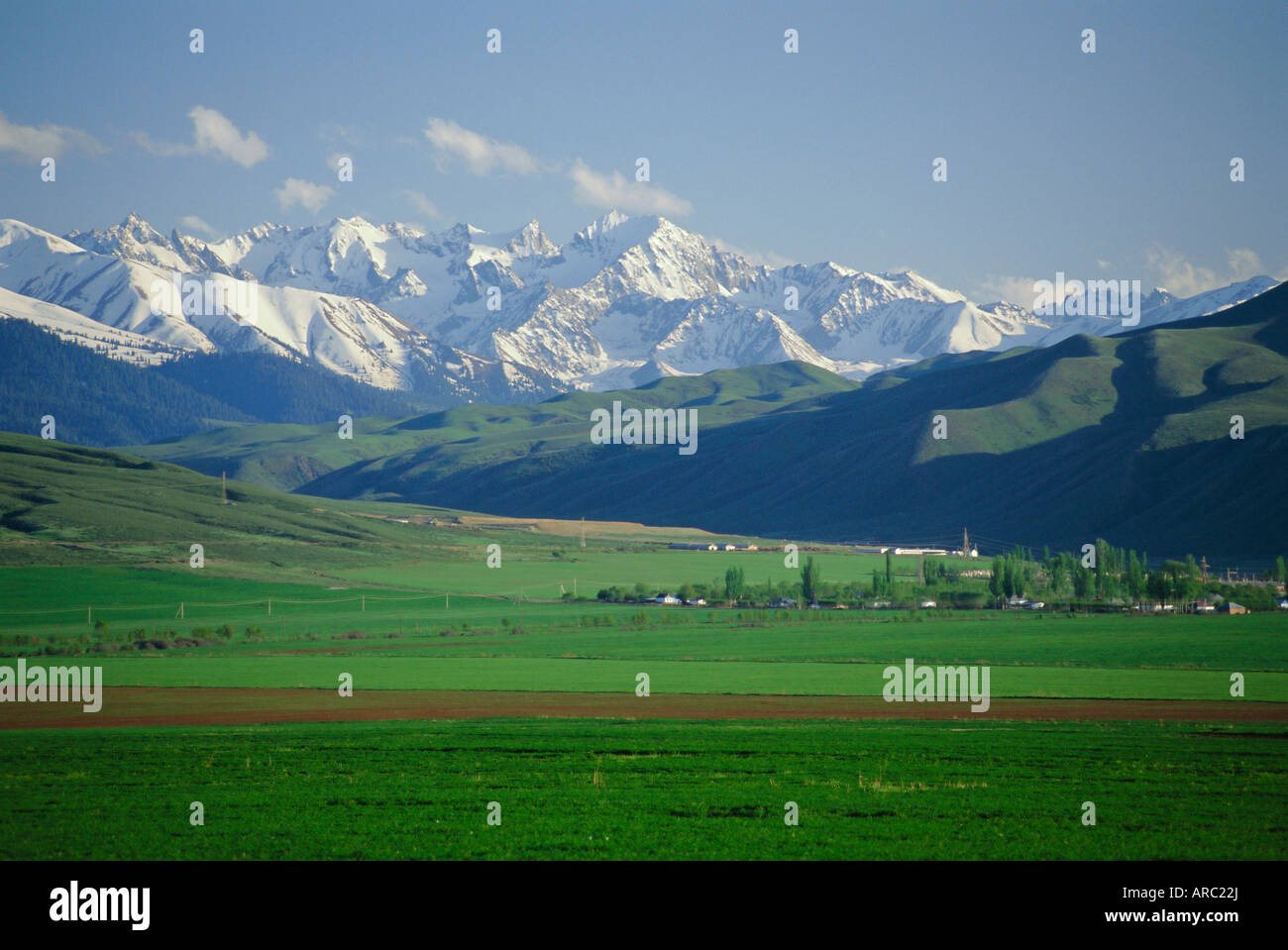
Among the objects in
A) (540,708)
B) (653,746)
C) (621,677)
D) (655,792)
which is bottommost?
(621,677)

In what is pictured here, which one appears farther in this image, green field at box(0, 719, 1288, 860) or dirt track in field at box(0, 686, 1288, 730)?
dirt track in field at box(0, 686, 1288, 730)

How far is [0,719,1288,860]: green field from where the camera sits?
29.4 meters

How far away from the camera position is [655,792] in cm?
3662

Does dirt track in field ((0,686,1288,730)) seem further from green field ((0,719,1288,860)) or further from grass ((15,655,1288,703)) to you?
green field ((0,719,1288,860))

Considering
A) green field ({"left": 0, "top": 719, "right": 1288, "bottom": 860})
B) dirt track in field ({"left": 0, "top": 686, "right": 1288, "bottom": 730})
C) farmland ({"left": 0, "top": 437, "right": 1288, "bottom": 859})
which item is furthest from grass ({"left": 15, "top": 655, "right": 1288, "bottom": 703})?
green field ({"left": 0, "top": 719, "right": 1288, "bottom": 860})

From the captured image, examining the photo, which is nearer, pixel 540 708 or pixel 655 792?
pixel 655 792

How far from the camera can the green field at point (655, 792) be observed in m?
29.4

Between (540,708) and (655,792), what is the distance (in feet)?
102

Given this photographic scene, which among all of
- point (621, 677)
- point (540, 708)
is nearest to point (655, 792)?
point (540, 708)

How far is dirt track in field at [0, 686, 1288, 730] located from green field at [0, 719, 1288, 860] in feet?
23.6

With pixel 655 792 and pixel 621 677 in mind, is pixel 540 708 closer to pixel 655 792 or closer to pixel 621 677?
pixel 621 677

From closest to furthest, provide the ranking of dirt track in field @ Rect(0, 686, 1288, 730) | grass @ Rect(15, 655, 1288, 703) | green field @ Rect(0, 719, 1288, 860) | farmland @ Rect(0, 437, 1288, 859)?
green field @ Rect(0, 719, 1288, 860) → farmland @ Rect(0, 437, 1288, 859) → dirt track in field @ Rect(0, 686, 1288, 730) → grass @ Rect(15, 655, 1288, 703)
